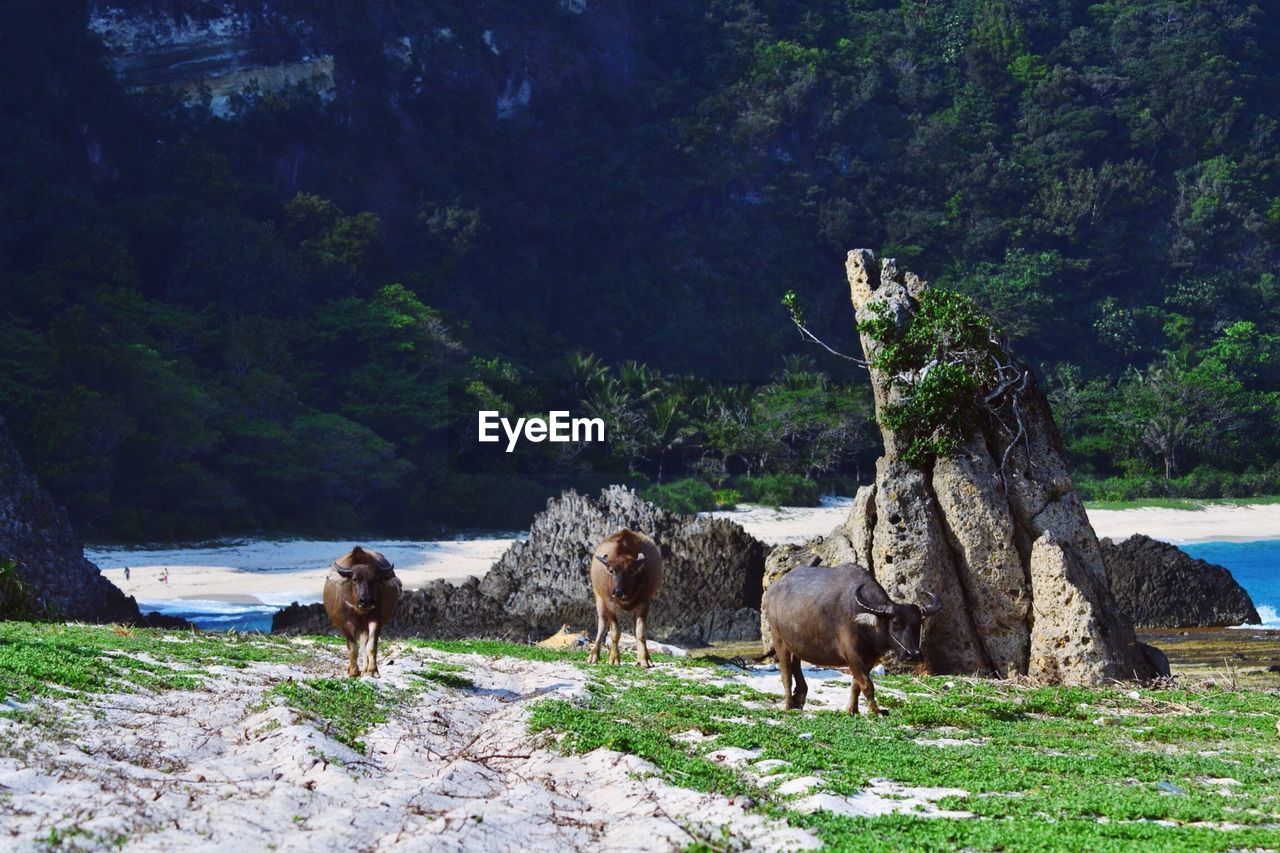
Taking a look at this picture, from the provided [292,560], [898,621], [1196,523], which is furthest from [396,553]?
[898,621]

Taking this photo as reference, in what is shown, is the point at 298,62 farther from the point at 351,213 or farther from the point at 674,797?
the point at 674,797

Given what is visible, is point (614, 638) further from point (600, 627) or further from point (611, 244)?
point (611, 244)

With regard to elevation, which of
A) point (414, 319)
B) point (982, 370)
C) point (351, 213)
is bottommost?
point (982, 370)

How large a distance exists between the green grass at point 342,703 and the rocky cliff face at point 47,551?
662 inches

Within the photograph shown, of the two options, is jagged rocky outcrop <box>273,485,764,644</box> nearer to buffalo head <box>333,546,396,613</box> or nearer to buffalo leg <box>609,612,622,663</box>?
buffalo leg <box>609,612,622,663</box>

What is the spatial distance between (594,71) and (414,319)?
32.5 metres

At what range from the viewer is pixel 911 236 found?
9244 cm

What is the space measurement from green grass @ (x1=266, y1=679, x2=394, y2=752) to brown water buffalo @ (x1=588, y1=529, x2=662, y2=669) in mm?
4144

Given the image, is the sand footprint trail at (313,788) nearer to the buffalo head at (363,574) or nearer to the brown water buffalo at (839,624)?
the buffalo head at (363,574)

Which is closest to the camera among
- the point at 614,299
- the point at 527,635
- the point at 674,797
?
the point at 674,797

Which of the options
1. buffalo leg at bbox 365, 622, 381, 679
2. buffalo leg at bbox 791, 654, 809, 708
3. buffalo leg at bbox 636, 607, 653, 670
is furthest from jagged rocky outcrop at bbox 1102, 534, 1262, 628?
buffalo leg at bbox 365, 622, 381, 679

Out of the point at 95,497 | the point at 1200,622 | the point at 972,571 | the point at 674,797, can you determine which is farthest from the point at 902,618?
the point at 95,497

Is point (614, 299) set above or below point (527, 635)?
above

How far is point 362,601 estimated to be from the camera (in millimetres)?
14805
